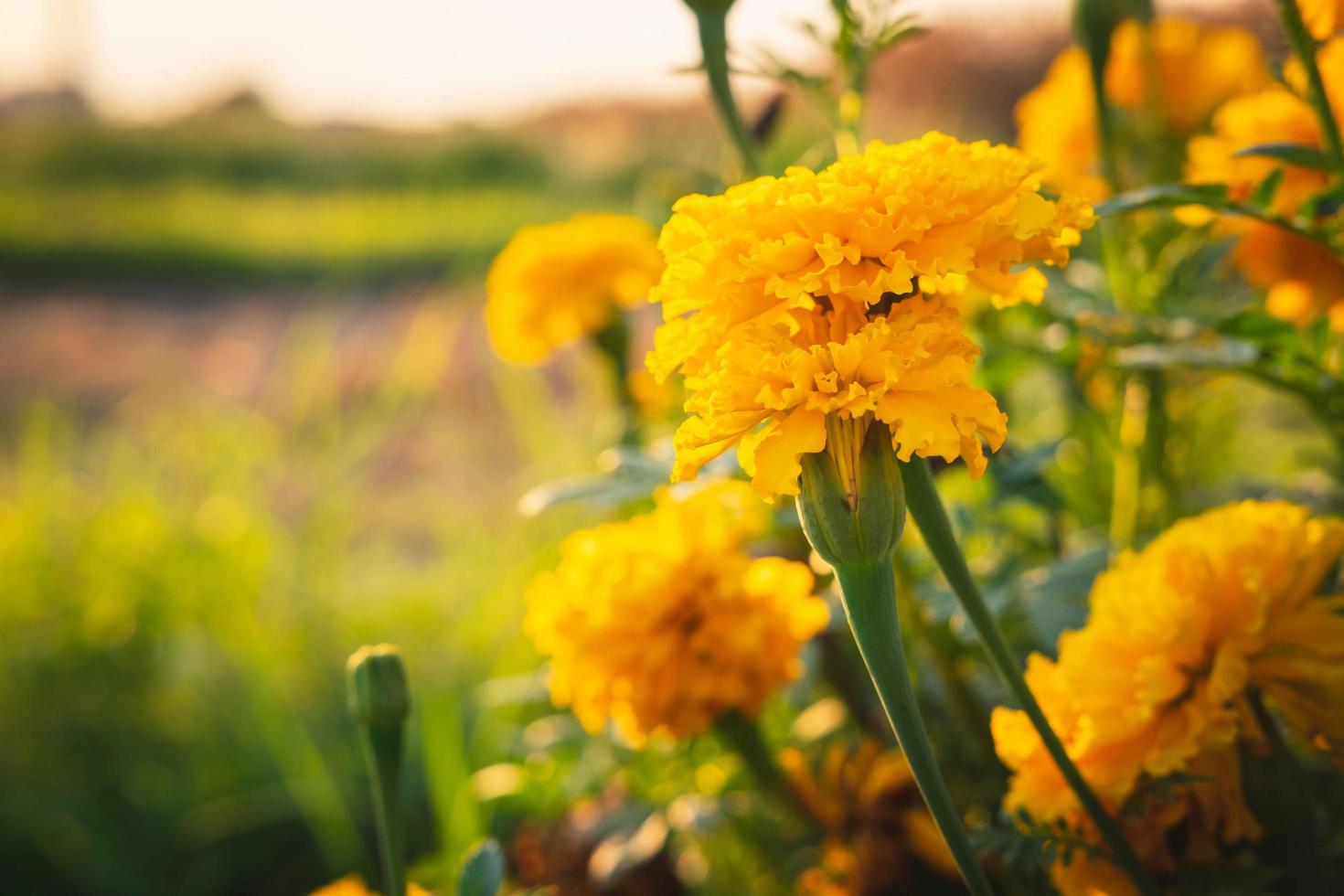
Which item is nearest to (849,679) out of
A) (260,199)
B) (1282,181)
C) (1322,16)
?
(1282,181)

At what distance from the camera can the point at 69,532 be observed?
8.02ft

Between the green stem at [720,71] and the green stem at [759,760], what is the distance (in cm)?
44

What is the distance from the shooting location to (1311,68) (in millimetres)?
706

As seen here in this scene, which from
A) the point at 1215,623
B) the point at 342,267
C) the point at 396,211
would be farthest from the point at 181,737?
the point at 396,211

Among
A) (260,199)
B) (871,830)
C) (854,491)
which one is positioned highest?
(260,199)

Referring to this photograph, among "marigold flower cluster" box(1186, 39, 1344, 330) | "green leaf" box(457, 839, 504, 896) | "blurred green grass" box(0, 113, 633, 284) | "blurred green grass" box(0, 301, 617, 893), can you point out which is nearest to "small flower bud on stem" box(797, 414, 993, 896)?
"green leaf" box(457, 839, 504, 896)

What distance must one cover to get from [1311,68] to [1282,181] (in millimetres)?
154

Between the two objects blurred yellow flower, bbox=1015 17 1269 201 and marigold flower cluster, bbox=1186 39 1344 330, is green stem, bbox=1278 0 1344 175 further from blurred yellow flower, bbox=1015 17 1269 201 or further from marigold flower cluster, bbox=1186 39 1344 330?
blurred yellow flower, bbox=1015 17 1269 201

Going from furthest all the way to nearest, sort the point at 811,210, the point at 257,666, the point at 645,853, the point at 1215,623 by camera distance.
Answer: the point at 257,666
the point at 645,853
the point at 1215,623
the point at 811,210

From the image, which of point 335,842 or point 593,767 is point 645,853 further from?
point 335,842

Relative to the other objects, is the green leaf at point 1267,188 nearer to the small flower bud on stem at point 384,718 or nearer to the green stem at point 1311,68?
the green stem at point 1311,68

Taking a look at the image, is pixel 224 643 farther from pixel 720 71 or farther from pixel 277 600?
pixel 720 71

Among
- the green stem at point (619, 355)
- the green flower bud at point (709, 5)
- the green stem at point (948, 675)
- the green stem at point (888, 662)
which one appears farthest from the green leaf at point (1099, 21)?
the green stem at point (619, 355)

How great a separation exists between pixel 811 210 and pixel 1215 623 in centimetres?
37
